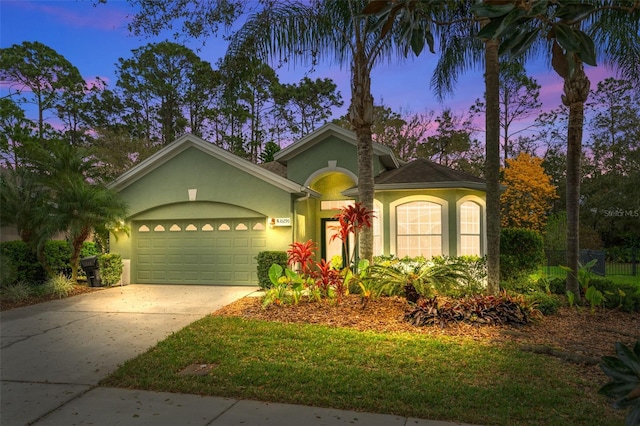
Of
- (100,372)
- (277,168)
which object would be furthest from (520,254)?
(100,372)

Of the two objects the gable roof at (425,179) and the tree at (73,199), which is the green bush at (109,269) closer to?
the tree at (73,199)

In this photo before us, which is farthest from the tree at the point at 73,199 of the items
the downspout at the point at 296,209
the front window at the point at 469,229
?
the front window at the point at 469,229

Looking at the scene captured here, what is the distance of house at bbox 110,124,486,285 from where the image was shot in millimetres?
13164

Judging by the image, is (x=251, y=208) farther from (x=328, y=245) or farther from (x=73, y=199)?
(x=73, y=199)

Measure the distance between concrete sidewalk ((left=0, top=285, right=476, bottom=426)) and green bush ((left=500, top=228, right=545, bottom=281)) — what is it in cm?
743

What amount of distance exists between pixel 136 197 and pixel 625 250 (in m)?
25.0

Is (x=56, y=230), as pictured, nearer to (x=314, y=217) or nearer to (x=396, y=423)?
(x=314, y=217)

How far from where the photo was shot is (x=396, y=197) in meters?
13.5

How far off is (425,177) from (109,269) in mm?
10393

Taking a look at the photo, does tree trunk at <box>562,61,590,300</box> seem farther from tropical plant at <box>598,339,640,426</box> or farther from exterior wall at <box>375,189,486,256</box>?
tropical plant at <box>598,339,640,426</box>

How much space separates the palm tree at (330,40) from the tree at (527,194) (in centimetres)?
1867

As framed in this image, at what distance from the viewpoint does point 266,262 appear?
1205 centimetres

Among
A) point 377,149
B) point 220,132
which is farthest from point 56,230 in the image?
point 220,132

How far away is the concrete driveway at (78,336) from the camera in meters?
5.15
